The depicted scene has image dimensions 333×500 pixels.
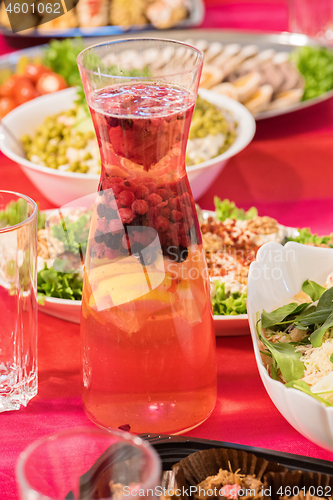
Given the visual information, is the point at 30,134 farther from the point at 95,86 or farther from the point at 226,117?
the point at 95,86

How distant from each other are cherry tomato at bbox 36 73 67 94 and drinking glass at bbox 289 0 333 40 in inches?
34.0

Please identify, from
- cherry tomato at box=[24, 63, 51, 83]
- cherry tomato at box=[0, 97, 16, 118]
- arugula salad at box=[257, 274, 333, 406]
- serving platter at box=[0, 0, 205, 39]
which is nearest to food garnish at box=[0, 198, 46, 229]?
arugula salad at box=[257, 274, 333, 406]

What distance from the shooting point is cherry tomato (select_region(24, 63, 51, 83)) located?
5.55ft

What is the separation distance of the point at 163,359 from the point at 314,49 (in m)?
1.45

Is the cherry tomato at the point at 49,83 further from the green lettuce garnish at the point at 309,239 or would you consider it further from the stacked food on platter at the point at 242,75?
the green lettuce garnish at the point at 309,239

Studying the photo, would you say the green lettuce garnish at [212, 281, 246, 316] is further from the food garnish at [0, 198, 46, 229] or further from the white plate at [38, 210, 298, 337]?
the food garnish at [0, 198, 46, 229]

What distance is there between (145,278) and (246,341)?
272 mm

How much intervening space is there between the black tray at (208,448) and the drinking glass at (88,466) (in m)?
0.11

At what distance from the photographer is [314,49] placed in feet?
5.68

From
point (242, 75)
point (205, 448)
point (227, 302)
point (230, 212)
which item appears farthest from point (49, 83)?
point (205, 448)

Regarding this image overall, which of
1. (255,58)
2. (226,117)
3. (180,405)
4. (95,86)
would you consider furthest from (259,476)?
(255,58)

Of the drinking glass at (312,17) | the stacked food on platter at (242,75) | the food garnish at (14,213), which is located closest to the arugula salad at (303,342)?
the food garnish at (14,213)

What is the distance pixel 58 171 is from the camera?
1072 mm

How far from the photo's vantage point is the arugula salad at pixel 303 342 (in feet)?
1.82
